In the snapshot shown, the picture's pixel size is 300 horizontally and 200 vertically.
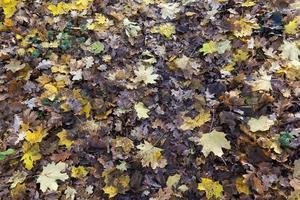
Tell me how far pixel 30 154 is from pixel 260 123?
1836 millimetres

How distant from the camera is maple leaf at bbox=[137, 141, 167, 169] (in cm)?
289

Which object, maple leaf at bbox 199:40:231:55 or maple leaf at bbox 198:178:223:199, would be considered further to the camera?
maple leaf at bbox 199:40:231:55

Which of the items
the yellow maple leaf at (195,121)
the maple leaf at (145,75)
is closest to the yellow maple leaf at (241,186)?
the yellow maple leaf at (195,121)

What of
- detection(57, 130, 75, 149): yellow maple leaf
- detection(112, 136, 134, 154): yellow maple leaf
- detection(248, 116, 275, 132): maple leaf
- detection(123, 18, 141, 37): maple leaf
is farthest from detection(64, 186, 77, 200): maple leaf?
detection(123, 18, 141, 37): maple leaf

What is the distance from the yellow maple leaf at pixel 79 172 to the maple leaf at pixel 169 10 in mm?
1789

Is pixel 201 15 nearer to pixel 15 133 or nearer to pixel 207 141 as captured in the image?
pixel 207 141

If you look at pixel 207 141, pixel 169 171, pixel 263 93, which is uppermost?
pixel 263 93

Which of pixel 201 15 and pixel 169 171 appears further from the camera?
pixel 201 15

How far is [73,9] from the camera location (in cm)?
397

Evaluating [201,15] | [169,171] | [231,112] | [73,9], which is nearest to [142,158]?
[169,171]

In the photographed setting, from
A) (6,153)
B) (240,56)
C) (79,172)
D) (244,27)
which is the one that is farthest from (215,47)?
(6,153)

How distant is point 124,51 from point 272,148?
162 centimetres

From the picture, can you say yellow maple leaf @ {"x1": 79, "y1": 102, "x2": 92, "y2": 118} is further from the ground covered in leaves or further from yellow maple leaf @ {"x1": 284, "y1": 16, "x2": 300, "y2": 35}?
yellow maple leaf @ {"x1": 284, "y1": 16, "x2": 300, "y2": 35}

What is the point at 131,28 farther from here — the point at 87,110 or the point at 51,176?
the point at 51,176
